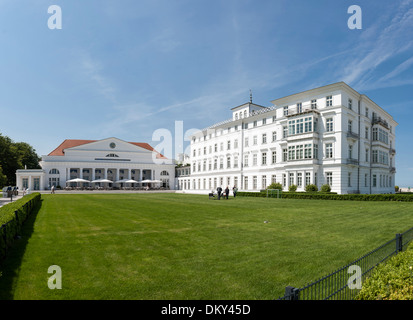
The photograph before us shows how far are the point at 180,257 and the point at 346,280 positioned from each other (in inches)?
171

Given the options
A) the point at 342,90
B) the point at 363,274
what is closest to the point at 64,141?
the point at 342,90

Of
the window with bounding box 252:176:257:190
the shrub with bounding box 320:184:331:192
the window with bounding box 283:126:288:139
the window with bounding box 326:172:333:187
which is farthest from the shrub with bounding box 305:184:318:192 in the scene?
the window with bounding box 252:176:257:190

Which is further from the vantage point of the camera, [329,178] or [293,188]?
[293,188]

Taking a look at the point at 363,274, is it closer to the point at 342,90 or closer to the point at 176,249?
the point at 176,249

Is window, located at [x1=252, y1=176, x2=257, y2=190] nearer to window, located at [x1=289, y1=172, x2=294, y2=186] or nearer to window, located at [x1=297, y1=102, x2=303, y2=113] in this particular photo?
window, located at [x1=289, y1=172, x2=294, y2=186]

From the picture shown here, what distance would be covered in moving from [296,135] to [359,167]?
1015 cm

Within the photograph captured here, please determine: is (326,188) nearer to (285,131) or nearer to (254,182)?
(285,131)

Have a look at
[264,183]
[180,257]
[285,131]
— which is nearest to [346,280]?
[180,257]

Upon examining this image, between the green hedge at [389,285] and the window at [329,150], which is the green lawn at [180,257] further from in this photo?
the window at [329,150]

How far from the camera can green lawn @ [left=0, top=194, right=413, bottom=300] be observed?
5.76 m

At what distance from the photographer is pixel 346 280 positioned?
5.61 metres

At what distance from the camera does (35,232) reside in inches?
456

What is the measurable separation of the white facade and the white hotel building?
108ft

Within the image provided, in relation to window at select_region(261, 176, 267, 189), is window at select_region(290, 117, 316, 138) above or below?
above
